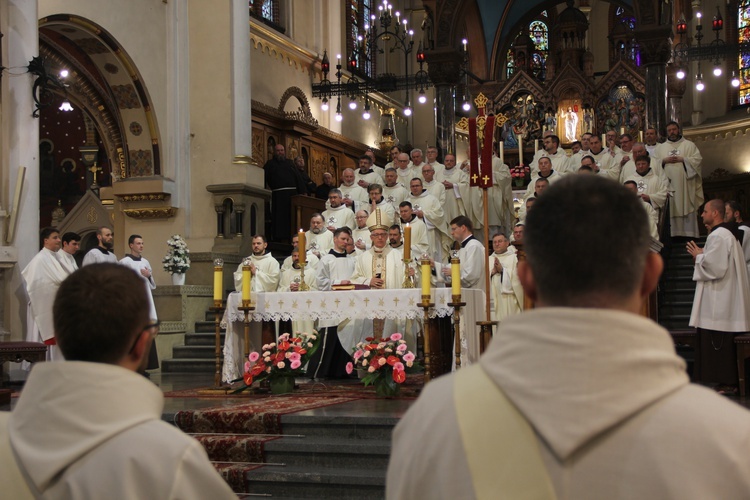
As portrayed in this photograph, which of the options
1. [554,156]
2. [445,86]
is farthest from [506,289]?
[445,86]

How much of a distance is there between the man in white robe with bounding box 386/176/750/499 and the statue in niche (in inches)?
898

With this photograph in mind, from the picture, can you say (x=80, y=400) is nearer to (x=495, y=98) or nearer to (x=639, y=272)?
(x=639, y=272)

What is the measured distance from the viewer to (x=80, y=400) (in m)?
1.88

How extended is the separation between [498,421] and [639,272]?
1.12 ft

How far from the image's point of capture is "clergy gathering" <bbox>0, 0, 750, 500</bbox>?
5.08 ft

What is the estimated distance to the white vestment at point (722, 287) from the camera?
874 centimetres

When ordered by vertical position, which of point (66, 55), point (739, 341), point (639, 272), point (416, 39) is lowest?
point (739, 341)

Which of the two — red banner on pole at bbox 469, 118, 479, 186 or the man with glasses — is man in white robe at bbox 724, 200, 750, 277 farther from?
the man with glasses

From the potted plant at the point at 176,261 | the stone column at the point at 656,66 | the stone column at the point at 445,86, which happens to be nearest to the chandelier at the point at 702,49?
the stone column at the point at 656,66

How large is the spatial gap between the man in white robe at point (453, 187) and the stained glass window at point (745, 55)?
10040 millimetres

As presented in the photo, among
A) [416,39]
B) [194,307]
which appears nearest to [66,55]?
[194,307]

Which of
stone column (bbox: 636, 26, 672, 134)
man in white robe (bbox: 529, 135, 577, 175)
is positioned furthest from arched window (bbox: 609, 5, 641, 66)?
man in white robe (bbox: 529, 135, 577, 175)

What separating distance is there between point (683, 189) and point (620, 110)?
8.74m

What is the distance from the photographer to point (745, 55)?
74.2 ft
